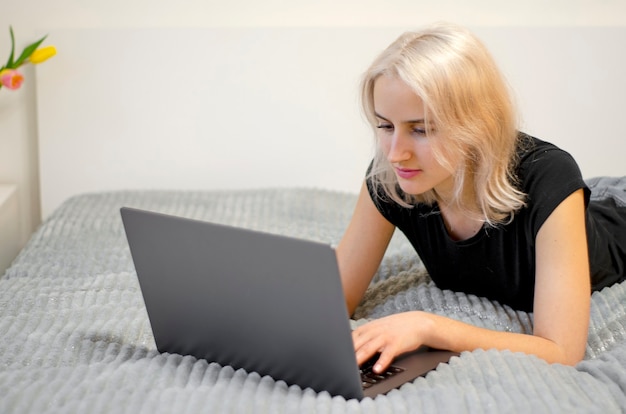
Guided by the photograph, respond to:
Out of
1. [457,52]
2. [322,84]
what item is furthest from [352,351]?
[322,84]

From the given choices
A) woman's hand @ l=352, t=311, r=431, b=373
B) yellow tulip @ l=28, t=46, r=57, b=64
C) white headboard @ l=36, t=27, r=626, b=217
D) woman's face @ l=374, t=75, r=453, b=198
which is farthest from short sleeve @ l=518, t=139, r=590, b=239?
yellow tulip @ l=28, t=46, r=57, b=64

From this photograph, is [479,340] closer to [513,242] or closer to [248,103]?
[513,242]

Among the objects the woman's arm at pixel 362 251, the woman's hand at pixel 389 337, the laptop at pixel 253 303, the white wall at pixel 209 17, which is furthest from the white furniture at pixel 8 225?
the woman's hand at pixel 389 337

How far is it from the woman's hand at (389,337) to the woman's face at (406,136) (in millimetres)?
207

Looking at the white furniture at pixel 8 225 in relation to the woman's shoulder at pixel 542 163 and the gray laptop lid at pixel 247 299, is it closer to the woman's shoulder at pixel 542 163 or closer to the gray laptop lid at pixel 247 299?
the gray laptop lid at pixel 247 299

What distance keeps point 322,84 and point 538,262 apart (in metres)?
1.35

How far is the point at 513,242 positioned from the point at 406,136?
0.83 feet

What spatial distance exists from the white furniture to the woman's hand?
1458mm

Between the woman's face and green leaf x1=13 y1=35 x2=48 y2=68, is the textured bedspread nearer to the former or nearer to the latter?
the woman's face

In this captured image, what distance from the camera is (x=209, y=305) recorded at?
1008mm

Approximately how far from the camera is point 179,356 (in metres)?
1.09

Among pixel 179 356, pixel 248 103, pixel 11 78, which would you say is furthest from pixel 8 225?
pixel 179 356

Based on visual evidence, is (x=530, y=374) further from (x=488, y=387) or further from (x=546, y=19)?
(x=546, y=19)

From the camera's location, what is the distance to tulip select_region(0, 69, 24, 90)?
221cm
